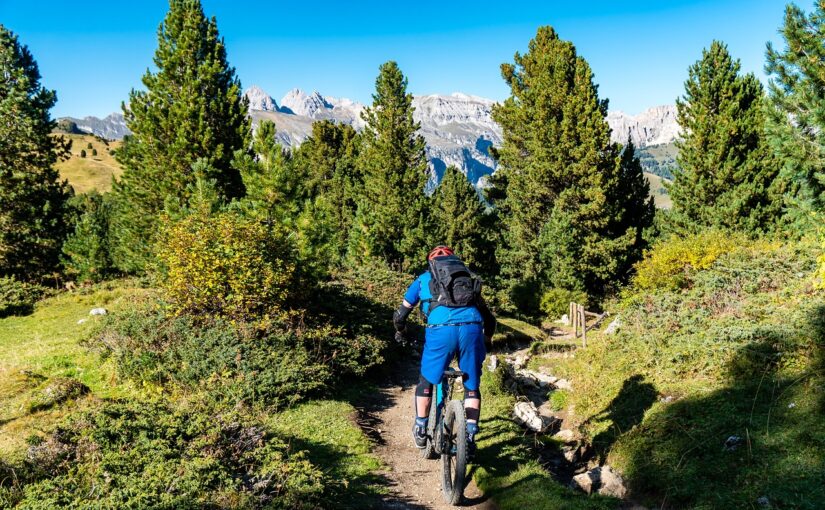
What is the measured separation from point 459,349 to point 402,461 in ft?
9.19

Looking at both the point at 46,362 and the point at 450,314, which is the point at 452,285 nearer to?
the point at 450,314

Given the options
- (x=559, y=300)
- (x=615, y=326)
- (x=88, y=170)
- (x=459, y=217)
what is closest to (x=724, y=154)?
(x=559, y=300)

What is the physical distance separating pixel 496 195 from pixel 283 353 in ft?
119

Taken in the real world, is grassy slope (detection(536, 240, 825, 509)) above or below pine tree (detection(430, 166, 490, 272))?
below

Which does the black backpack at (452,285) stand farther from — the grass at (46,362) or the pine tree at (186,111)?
the pine tree at (186,111)

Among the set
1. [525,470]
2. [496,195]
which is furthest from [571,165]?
[525,470]

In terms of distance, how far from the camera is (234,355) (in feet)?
32.6

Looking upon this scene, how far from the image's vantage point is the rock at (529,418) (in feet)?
31.9

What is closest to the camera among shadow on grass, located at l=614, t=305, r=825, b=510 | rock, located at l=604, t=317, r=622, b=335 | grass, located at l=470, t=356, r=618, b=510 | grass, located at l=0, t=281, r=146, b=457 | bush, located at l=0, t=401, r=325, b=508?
bush, located at l=0, t=401, r=325, b=508

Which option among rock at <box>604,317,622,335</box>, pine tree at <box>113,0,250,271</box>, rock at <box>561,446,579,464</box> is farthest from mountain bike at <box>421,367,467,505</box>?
pine tree at <box>113,0,250,271</box>

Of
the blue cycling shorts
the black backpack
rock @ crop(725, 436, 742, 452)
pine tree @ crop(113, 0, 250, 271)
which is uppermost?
pine tree @ crop(113, 0, 250, 271)

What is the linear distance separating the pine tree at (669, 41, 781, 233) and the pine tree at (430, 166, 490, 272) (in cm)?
1575

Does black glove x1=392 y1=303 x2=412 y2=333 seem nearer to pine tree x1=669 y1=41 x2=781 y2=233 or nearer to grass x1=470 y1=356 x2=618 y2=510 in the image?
grass x1=470 y1=356 x2=618 y2=510

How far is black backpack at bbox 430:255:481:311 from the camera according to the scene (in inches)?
220
